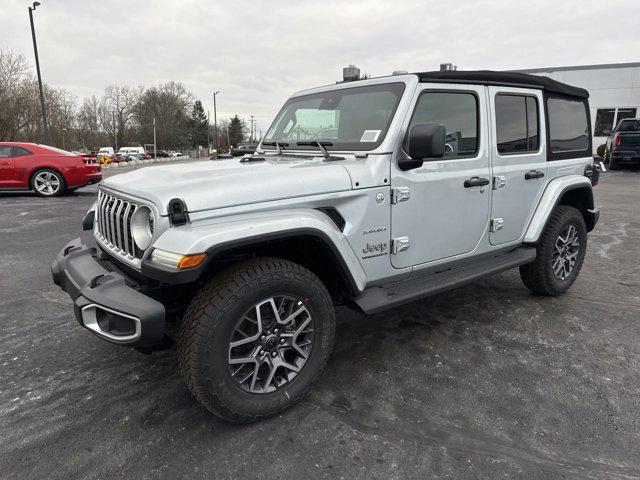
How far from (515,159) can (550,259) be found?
107 cm

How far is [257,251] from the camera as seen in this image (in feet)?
8.14

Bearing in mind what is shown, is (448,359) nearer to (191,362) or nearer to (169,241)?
(191,362)

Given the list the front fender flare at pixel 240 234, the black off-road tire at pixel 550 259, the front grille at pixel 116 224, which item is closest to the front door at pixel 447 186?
the front fender flare at pixel 240 234

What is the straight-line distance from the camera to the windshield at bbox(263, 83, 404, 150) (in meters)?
2.85

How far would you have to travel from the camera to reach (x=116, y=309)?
6.58ft

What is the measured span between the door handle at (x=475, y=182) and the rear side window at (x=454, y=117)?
0.18m

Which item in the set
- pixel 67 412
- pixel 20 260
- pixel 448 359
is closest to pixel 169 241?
pixel 67 412

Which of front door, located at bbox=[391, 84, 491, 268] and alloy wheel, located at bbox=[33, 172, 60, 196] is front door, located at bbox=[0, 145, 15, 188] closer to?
alloy wheel, located at bbox=[33, 172, 60, 196]

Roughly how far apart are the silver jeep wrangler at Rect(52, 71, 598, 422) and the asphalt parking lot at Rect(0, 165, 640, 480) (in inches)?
11.5

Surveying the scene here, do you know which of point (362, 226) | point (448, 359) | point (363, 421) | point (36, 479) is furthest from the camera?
point (448, 359)

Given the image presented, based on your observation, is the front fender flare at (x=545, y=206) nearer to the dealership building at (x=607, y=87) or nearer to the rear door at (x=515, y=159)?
the rear door at (x=515, y=159)

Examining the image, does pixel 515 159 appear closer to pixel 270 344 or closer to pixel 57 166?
pixel 270 344

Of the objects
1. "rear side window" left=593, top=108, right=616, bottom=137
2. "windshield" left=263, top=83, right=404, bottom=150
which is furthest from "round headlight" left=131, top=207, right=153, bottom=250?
"rear side window" left=593, top=108, right=616, bottom=137

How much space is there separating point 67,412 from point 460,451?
2.12 meters
